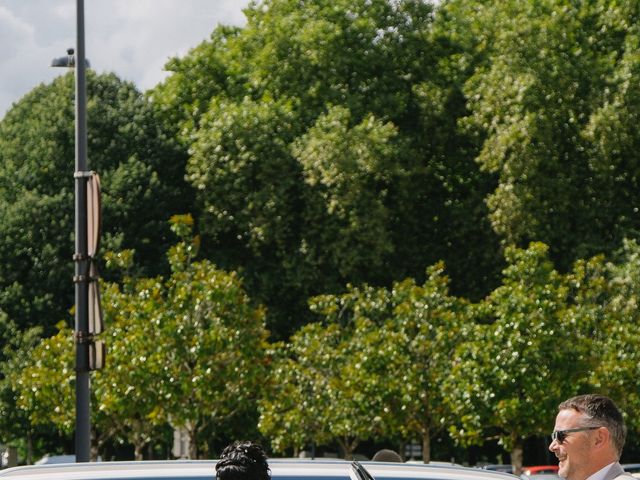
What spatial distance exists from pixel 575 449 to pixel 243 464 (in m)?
1.01

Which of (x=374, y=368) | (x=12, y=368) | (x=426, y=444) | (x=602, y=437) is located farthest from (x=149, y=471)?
(x=12, y=368)

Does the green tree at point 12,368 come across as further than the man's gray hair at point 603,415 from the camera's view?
Yes

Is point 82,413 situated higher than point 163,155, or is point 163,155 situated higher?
point 163,155

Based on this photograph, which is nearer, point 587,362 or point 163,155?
point 587,362

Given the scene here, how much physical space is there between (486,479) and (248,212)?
3757 centimetres

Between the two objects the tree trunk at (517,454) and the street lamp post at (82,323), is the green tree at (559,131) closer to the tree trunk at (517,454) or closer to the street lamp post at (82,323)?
the tree trunk at (517,454)

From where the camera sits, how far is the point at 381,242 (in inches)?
1692

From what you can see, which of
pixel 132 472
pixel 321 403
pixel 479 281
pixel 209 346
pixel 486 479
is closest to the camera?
pixel 132 472

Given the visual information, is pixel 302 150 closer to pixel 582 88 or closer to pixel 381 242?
pixel 381 242

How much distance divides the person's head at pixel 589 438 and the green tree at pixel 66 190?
37.3 metres

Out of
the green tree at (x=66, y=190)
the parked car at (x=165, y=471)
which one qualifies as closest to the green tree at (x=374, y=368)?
the green tree at (x=66, y=190)

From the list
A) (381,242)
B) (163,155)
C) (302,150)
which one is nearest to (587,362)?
(381,242)

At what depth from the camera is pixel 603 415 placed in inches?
200

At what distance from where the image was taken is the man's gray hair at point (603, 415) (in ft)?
16.6
